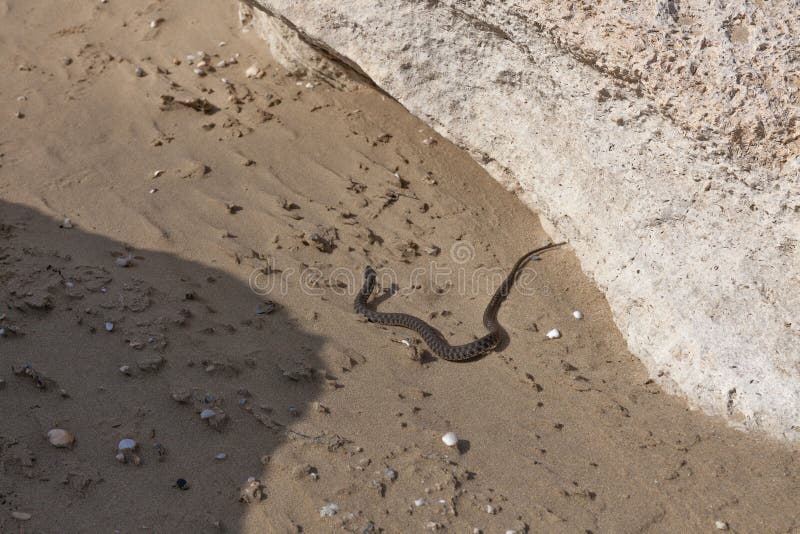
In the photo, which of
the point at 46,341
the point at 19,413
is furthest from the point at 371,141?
the point at 19,413

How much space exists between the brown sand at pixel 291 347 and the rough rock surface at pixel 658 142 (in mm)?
312

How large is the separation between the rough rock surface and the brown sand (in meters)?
0.31

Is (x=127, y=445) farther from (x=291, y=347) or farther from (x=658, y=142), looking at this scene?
(x=658, y=142)

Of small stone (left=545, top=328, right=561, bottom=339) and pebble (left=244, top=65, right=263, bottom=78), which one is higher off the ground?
small stone (left=545, top=328, right=561, bottom=339)

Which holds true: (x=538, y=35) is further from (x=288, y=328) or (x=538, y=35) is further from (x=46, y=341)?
(x=46, y=341)

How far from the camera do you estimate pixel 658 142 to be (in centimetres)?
432

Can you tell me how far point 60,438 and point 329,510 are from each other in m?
1.29

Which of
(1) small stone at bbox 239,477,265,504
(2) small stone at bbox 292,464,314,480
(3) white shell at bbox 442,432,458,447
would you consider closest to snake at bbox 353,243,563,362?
(3) white shell at bbox 442,432,458,447

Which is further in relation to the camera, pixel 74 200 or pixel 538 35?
pixel 74 200

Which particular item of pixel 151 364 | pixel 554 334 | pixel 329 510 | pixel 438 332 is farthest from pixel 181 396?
pixel 554 334

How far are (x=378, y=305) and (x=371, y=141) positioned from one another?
63.5 inches

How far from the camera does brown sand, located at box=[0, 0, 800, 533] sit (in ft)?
11.6

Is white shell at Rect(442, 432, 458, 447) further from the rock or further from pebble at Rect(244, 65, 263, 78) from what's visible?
pebble at Rect(244, 65, 263, 78)

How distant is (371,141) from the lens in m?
6.01
